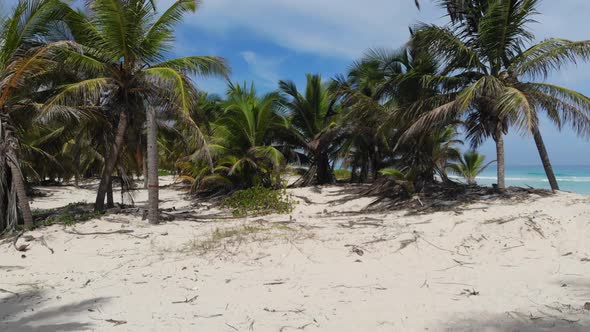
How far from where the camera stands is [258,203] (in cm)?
1119

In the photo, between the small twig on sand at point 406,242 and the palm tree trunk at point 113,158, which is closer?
the small twig on sand at point 406,242

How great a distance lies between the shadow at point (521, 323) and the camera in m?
3.42

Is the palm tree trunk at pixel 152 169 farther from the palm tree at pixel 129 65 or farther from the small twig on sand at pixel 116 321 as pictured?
the small twig on sand at pixel 116 321

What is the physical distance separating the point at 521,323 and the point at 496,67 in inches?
301

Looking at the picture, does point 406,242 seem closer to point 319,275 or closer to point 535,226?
point 319,275

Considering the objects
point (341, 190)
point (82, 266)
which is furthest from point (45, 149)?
point (341, 190)

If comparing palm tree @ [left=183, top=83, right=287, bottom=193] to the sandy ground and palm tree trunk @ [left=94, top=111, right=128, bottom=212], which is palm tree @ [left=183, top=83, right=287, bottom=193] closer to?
palm tree trunk @ [left=94, top=111, right=128, bottom=212]

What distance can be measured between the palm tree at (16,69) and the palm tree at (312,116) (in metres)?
9.04

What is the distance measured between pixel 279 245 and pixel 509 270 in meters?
3.18

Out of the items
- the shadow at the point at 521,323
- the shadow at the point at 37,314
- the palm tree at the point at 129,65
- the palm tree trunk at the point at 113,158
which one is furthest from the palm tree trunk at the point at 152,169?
the shadow at the point at 521,323

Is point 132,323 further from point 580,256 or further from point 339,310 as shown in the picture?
point 580,256

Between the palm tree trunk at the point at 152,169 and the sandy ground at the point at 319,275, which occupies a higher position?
the palm tree trunk at the point at 152,169

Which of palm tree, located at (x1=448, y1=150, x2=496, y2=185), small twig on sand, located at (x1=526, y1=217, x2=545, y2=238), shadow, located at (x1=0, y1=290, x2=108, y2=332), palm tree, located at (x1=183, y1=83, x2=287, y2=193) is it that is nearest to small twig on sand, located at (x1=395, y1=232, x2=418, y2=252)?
small twig on sand, located at (x1=526, y1=217, x2=545, y2=238)

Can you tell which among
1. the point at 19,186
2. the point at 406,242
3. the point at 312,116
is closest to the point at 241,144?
the point at 312,116
